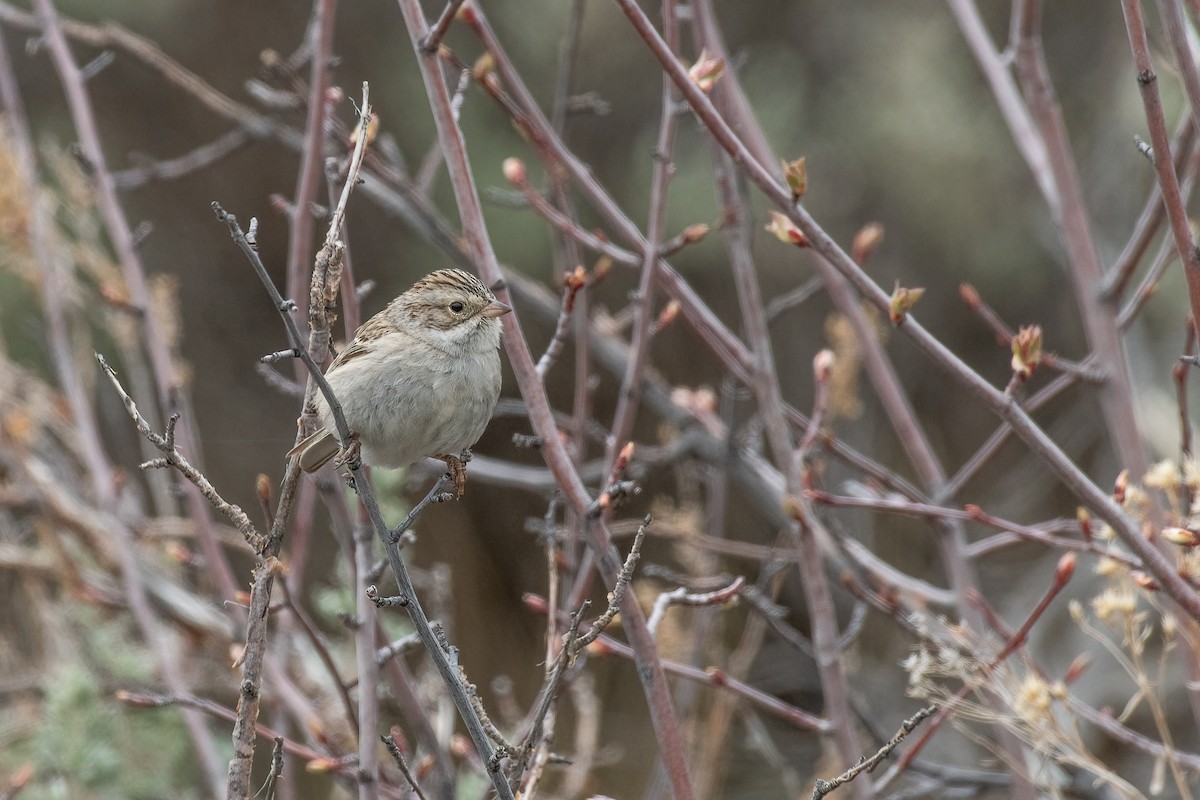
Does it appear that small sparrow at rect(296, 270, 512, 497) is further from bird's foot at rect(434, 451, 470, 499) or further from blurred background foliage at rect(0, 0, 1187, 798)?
blurred background foliage at rect(0, 0, 1187, 798)

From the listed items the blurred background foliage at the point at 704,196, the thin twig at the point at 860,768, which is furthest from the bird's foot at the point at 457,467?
the blurred background foliage at the point at 704,196

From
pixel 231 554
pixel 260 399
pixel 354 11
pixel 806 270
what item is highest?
pixel 354 11

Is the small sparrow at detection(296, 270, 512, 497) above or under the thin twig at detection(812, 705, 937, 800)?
above

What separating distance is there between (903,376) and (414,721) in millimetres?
5002

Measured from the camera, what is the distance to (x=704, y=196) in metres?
6.40

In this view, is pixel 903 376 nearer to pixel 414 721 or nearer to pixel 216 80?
pixel 216 80

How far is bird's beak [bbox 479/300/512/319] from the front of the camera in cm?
232

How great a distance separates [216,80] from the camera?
7062 mm

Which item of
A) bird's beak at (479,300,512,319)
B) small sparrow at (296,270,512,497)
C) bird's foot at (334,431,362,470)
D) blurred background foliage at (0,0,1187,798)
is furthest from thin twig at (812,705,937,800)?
blurred background foliage at (0,0,1187,798)

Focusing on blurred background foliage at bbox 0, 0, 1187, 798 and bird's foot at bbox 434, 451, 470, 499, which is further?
blurred background foliage at bbox 0, 0, 1187, 798

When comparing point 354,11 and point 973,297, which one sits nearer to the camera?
point 973,297

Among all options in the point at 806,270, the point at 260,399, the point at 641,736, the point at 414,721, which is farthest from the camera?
the point at 260,399

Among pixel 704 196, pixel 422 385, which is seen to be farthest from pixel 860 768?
pixel 704 196

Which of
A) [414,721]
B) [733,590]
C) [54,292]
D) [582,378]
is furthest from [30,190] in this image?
[733,590]
